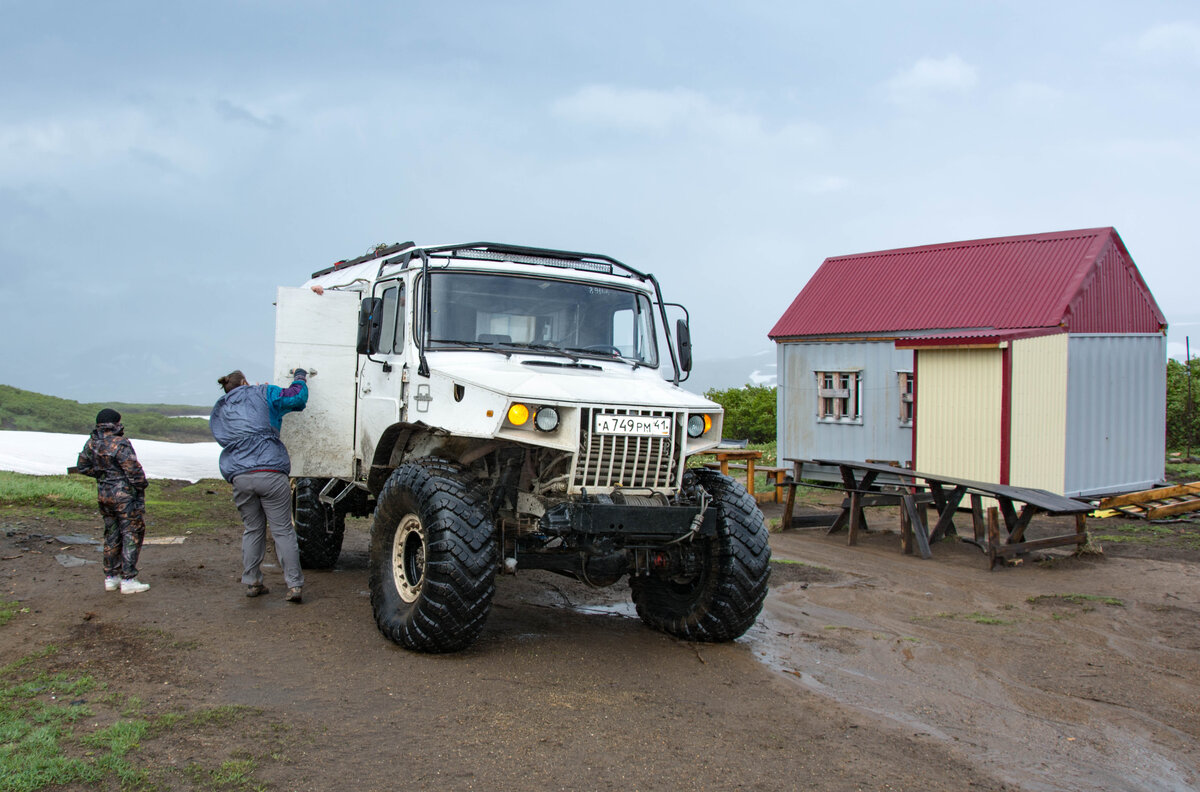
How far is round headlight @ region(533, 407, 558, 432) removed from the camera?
230 inches

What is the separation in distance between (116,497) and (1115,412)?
631 inches

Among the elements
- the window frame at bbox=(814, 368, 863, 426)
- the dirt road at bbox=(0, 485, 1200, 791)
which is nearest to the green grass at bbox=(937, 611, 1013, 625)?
the dirt road at bbox=(0, 485, 1200, 791)

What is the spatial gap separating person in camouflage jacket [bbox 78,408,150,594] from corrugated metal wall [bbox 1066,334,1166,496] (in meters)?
13.8

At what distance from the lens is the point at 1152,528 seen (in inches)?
552

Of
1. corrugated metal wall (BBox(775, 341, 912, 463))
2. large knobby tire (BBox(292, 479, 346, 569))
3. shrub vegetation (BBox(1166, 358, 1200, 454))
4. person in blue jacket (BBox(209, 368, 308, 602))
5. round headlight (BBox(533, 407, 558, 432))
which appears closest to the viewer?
round headlight (BBox(533, 407, 558, 432))

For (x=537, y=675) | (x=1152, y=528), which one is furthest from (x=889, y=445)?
(x=537, y=675)

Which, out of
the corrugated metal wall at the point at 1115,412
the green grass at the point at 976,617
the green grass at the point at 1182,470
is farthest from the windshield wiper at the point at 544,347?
the green grass at the point at 1182,470

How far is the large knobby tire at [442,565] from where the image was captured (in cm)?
595

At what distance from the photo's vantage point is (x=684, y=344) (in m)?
7.62

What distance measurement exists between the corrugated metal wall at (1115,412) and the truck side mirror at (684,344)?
412 inches

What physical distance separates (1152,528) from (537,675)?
11872 mm

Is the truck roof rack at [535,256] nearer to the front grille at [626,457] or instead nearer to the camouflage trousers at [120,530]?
the front grille at [626,457]

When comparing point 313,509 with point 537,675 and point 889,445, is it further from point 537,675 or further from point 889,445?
point 889,445

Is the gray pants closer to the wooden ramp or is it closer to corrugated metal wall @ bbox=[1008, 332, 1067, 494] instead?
corrugated metal wall @ bbox=[1008, 332, 1067, 494]
